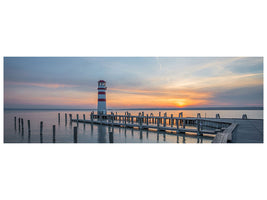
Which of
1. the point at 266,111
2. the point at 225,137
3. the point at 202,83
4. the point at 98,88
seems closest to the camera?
the point at 225,137

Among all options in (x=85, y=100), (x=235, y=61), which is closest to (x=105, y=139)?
(x=85, y=100)

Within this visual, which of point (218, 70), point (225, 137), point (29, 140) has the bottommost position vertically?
point (29, 140)

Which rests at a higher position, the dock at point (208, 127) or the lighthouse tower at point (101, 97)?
the lighthouse tower at point (101, 97)

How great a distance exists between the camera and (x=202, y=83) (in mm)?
14828

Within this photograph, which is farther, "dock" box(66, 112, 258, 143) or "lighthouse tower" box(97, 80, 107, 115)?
"lighthouse tower" box(97, 80, 107, 115)

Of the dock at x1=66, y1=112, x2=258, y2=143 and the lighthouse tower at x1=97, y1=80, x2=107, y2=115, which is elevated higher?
the lighthouse tower at x1=97, y1=80, x2=107, y2=115

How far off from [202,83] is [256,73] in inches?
165

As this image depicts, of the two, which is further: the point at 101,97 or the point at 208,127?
the point at 101,97

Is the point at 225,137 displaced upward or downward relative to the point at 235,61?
downward

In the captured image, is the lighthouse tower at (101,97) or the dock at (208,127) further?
the lighthouse tower at (101,97)

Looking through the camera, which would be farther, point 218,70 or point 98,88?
point 98,88

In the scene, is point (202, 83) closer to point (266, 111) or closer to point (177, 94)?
point (177, 94)

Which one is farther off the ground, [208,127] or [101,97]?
[101,97]
